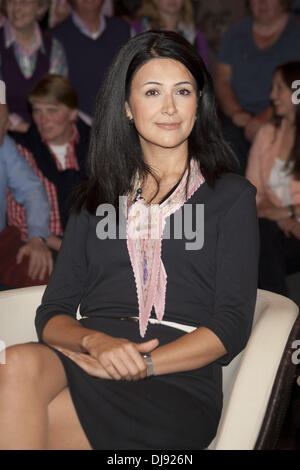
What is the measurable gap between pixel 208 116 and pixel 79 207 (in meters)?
0.43

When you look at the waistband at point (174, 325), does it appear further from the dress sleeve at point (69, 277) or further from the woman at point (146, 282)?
the dress sleeve at point (69, 277)

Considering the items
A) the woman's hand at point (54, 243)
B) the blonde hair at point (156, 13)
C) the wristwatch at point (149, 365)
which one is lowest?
the woman's hand at point (54, 243)

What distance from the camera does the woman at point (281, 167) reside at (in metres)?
3.47

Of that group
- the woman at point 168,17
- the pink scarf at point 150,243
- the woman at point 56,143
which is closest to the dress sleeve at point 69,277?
the pink scarf at point 150,243

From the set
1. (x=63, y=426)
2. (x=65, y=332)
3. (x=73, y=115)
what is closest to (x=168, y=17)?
(x=73, y=115)

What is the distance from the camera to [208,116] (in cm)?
200

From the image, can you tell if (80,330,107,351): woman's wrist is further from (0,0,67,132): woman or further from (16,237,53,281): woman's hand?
(0,0,67,132): woman

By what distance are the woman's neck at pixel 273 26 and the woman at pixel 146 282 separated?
106 inches

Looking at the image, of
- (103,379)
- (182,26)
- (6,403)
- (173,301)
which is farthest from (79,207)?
(182,26)

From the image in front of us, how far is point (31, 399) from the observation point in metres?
1.53

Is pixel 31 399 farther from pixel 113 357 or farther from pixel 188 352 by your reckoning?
pixel 188 352

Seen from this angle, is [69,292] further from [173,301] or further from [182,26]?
[182,26]

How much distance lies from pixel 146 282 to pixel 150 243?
10 cm

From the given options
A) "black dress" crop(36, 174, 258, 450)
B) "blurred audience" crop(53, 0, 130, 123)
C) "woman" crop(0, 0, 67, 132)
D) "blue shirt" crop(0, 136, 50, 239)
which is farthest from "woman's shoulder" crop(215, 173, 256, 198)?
"blurred audience" crop(53, 0, 130, 123)
